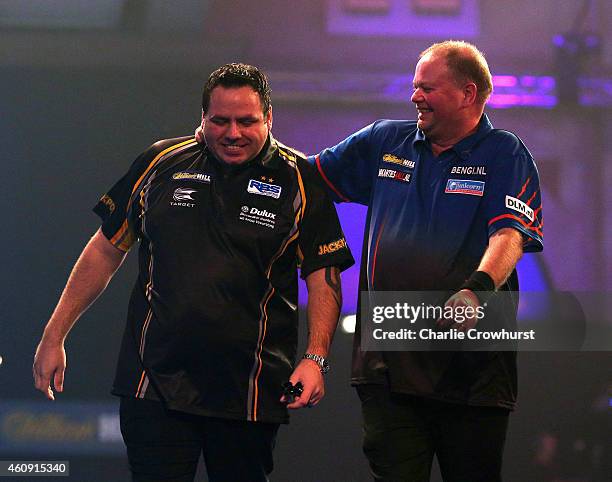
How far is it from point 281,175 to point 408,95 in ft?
5.78

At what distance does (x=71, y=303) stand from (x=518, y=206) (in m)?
1.40

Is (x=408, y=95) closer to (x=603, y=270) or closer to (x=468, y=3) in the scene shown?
(x=468, y=3)

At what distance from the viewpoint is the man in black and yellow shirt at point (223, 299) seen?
9.11 feet

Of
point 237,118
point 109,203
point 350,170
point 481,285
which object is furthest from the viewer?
point 350,170

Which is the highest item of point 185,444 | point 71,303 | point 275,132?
point 275,132

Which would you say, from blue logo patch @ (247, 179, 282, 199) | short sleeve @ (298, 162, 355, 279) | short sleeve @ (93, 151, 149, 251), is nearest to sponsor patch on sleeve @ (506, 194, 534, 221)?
short sleeve @ (298, 162, 355, 279)

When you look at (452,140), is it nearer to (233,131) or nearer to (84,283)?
(233,131)

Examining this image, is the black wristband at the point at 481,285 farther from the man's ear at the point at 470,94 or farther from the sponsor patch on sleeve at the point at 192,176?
the sponsor patch on sleeve at the point at 192,176

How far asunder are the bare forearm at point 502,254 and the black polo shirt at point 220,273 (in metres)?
0.43

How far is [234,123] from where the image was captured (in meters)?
2.82

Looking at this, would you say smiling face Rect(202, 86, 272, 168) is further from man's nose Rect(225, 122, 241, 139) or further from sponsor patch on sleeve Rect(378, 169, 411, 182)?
sponsor patch on sleeve Rect(378, 169, 411, 182)

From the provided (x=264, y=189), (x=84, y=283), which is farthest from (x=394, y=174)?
(x=84, y=283)

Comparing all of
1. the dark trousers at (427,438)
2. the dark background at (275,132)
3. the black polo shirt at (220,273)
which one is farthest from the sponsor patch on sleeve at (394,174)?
the dark background at (275,132)

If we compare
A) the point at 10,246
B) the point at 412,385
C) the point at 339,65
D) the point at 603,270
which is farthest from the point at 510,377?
the point at 10,246
